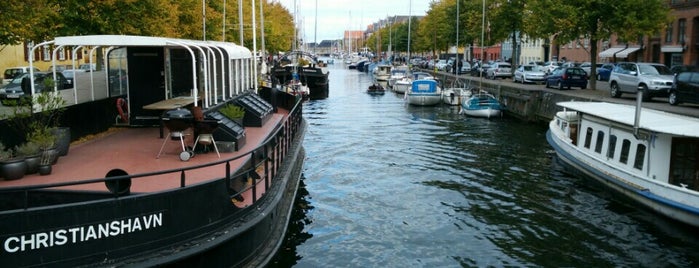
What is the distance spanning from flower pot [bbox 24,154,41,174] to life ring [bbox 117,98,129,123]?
5300mm

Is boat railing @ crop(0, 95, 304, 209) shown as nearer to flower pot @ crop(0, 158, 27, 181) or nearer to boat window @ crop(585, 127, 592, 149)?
flower pot @ crop(0, 158, 27, 181)

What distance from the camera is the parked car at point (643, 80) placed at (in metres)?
28.5

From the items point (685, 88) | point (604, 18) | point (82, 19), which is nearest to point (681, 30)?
point (604, 18)

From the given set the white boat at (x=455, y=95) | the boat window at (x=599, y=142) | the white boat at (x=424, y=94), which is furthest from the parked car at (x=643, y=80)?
the white boat at (x=424, y=94)

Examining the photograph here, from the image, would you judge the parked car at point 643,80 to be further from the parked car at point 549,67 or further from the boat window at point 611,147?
the parked car at point 549,67

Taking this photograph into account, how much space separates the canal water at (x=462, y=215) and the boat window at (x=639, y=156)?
1020mm

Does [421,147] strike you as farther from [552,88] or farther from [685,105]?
[552,88]

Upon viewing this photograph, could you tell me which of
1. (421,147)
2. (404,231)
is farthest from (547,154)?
(404,231)

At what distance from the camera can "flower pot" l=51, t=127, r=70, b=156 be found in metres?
10.4

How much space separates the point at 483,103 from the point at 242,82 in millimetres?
21064

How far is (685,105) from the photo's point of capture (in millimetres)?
26578

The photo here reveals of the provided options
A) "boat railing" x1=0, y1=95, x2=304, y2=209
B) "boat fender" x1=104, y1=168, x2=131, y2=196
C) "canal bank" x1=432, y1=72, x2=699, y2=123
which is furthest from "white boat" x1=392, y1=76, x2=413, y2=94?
"boat fender" x1=104, y1=168, x2=131, y2=196

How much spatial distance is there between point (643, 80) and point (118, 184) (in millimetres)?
27766

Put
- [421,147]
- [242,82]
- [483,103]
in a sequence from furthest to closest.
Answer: [483,103] → [421,147] → [242,82]
